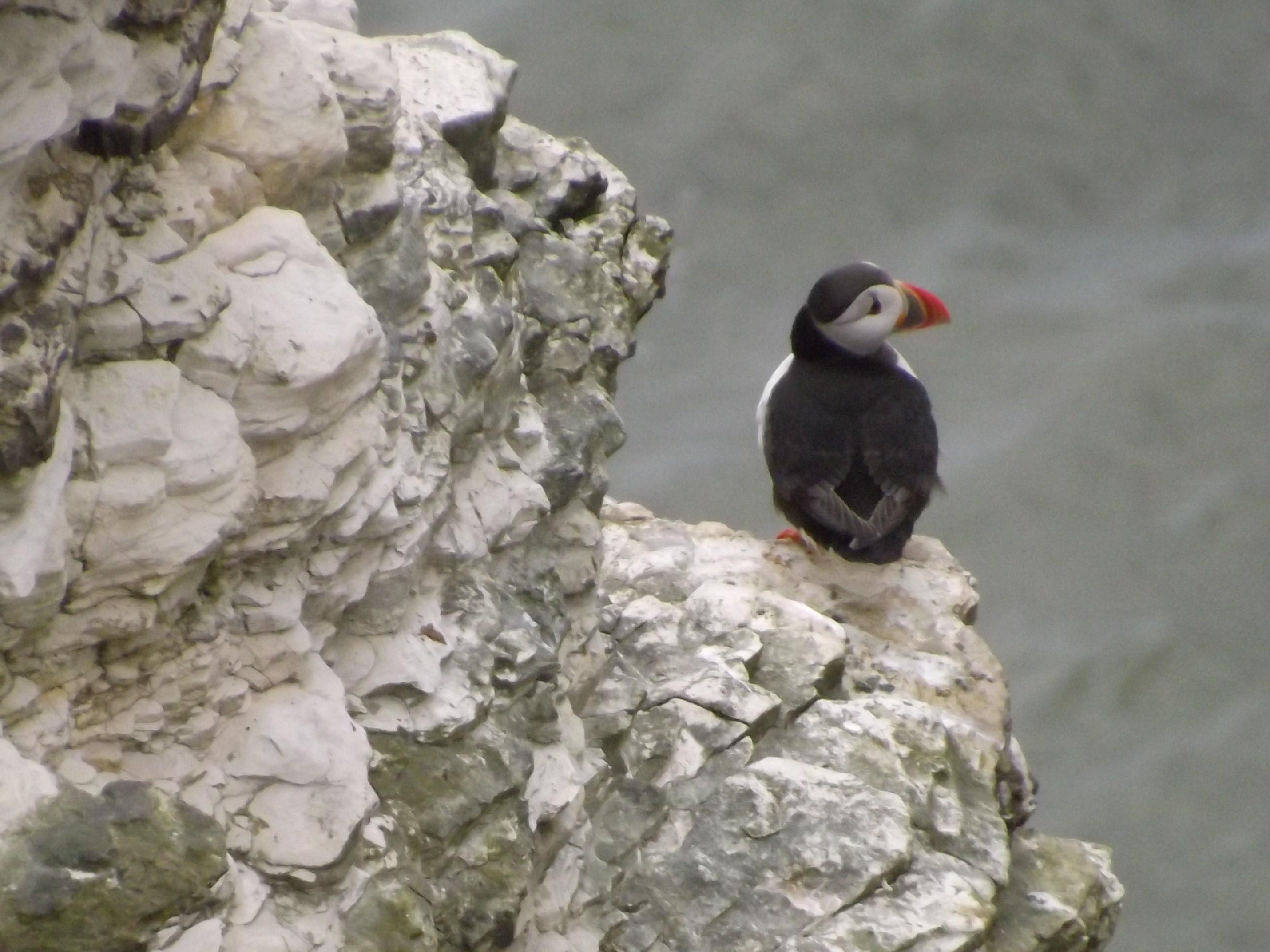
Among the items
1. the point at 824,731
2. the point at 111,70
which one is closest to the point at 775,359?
the point at 824,731

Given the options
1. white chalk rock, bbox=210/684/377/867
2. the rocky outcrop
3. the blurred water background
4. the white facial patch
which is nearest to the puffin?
the white facial patch

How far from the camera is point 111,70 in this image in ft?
4.91

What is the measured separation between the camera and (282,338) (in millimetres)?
1750

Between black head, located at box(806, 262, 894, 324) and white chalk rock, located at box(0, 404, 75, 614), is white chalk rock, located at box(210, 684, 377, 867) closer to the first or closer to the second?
white chalk rock, located at box(0, 404, 75, 614)

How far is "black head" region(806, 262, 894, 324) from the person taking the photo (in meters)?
3.97

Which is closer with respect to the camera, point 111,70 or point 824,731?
point 111,70

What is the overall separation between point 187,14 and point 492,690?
35.6 inches

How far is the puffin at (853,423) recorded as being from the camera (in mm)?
3574

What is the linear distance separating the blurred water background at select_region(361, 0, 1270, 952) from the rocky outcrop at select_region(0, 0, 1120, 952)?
4.99 metres

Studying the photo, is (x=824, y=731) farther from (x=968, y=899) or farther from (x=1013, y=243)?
(x=1013, y=243)

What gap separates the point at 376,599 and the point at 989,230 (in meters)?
6.86

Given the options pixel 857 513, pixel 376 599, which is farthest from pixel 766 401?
pixel 376 599

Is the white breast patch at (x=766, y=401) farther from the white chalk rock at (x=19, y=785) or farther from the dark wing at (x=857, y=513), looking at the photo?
the white chalk rock at (x=19, y=785)

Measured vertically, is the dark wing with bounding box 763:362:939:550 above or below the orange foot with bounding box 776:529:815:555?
above
